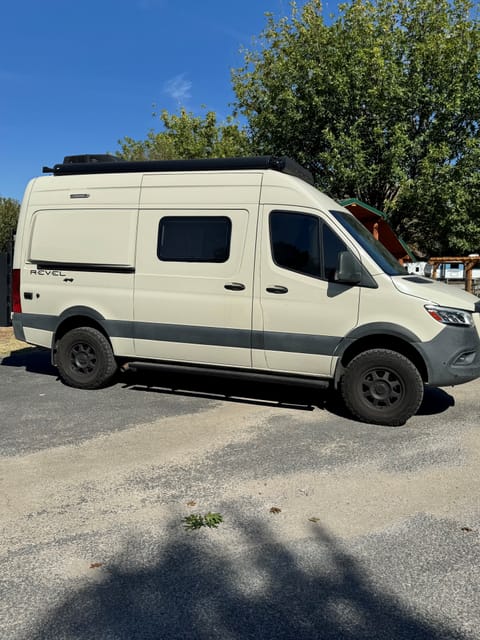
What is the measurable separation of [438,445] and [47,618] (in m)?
3.68

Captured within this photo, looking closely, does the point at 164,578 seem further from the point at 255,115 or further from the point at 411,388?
the point at 255,115

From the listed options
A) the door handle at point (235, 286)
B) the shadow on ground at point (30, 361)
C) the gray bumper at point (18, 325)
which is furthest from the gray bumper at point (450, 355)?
the shadow on ground at point (30, 361)

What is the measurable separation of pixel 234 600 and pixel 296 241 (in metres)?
3.93

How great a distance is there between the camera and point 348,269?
5.33 m

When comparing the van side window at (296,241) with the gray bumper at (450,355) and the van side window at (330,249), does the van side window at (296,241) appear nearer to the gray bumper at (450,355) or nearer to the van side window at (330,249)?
the van side window at (330,249)

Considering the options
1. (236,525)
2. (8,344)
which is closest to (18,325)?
(8,344)

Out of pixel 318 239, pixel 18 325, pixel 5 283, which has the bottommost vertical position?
pixel 18 325

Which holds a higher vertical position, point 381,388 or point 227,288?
Answer: point 227,288

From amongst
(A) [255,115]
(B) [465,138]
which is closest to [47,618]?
(B) [465,138]

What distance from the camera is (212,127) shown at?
3180 cm

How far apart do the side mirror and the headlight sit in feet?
2.53

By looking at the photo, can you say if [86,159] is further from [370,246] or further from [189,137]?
[189,137]

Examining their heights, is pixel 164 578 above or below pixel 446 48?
below

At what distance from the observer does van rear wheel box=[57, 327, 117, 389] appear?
647 centimetres
